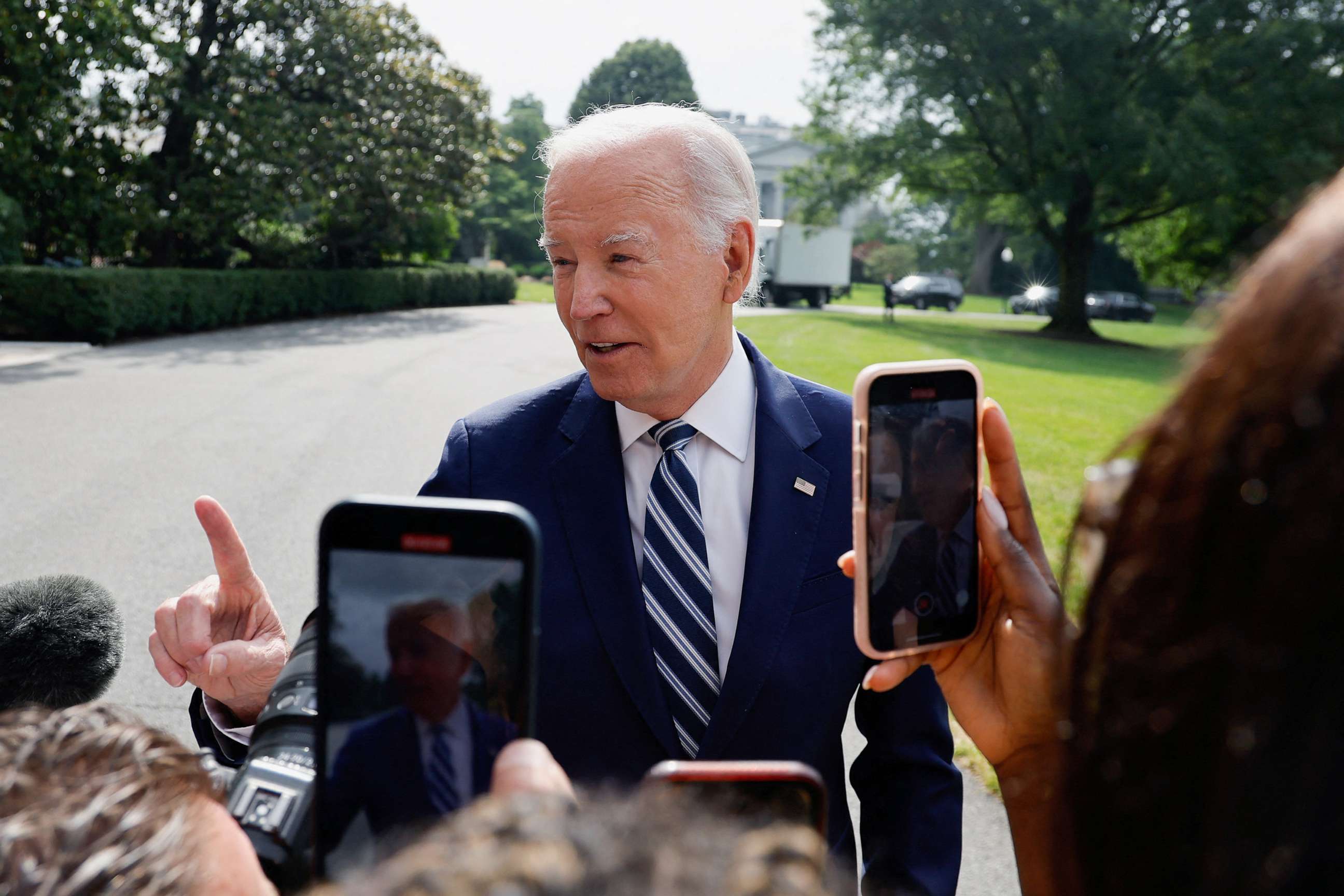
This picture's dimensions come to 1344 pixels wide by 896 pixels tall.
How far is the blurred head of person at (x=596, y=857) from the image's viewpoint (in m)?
0.61

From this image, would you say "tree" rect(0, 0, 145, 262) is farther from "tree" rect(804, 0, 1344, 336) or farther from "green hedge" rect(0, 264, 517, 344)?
"tree" rect(804, 0, 1344, 336)

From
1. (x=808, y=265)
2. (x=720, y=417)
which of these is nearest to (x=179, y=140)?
(x=720, y=417)

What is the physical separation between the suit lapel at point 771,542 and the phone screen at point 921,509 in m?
0.40

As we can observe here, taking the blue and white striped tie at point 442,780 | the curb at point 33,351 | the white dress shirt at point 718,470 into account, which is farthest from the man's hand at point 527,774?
the curb at point 33,351

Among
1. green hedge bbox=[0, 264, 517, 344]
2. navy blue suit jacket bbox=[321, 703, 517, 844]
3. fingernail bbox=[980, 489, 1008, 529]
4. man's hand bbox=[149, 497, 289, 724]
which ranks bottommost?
green hedge bbox=[0, 264, 517, 344]

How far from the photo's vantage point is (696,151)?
6.96 feet

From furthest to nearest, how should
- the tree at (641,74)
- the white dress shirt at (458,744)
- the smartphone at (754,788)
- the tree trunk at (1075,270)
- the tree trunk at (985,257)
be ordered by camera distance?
the tree at (641,74) → the tree trunk at (985,257) → the tree trunk at (1075,270) → the white dress shirt at (458,744) → the smartphone at (754,788)

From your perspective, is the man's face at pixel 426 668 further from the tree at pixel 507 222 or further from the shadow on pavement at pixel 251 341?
the tree at pixel 507 222

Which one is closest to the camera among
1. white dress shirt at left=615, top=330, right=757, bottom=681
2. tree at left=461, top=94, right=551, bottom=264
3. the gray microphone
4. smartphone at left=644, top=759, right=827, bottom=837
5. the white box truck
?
smartphone at left=644, top=759, right=827, bottom=837

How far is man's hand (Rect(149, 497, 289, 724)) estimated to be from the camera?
1590 millimetres

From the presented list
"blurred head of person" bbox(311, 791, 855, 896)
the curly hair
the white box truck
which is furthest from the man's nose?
the white box truck

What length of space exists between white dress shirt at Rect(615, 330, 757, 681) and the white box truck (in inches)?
1654

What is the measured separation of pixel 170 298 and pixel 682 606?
2061cm

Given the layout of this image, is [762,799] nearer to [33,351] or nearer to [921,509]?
[921,509]
